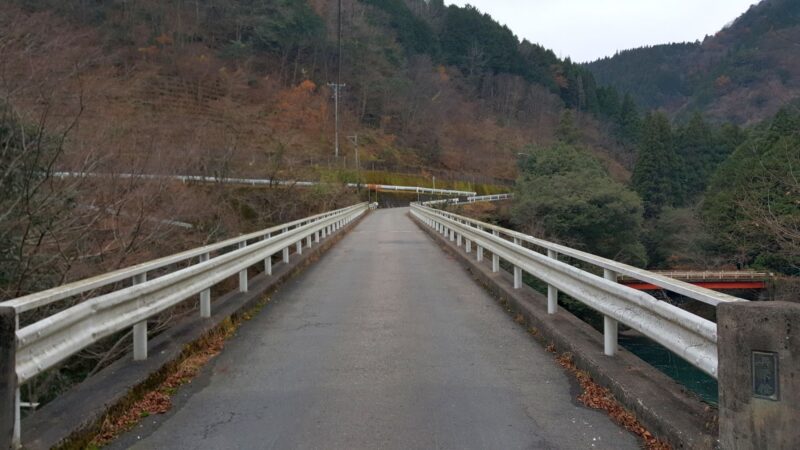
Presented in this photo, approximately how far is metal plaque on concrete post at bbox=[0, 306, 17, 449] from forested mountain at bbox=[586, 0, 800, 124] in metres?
106

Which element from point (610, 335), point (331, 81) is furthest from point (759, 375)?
point (331, 81)

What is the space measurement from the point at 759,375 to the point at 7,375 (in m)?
3.82

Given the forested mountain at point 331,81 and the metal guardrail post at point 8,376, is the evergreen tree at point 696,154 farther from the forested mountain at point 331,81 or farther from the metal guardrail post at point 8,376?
the metal guardrail post at point 8,376

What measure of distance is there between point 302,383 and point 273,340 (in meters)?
1.74

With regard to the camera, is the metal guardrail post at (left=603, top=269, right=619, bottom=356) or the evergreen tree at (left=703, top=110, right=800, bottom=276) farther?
the evergreen tree at (left=703, top=110, right=800, bottom=276)

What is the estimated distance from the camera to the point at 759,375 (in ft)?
9.69

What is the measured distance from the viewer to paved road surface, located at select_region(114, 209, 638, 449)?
12.7ft

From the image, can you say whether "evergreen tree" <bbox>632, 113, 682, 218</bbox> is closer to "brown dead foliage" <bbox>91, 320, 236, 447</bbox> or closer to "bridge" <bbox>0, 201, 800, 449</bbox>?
"bridge" <bbox>0, 201, 800, 449</bbox>

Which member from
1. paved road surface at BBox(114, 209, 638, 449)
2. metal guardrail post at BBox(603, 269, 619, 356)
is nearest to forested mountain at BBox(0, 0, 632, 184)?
paved road surface at BBox(114, 209, 638, 449)

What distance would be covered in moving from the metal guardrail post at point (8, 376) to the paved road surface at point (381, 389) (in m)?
0.84

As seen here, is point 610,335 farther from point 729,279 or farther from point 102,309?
→ point 729,279

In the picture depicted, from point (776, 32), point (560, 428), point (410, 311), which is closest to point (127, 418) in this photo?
point (560, 428)

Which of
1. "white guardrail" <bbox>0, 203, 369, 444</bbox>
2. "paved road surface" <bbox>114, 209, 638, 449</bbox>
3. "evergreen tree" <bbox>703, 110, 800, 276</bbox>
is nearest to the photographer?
"white guardrail" <bbox>0, 203, 369, 444</bbox>

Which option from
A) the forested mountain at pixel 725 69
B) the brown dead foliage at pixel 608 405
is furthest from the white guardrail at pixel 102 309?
the forested mountain at pixel 725 69
